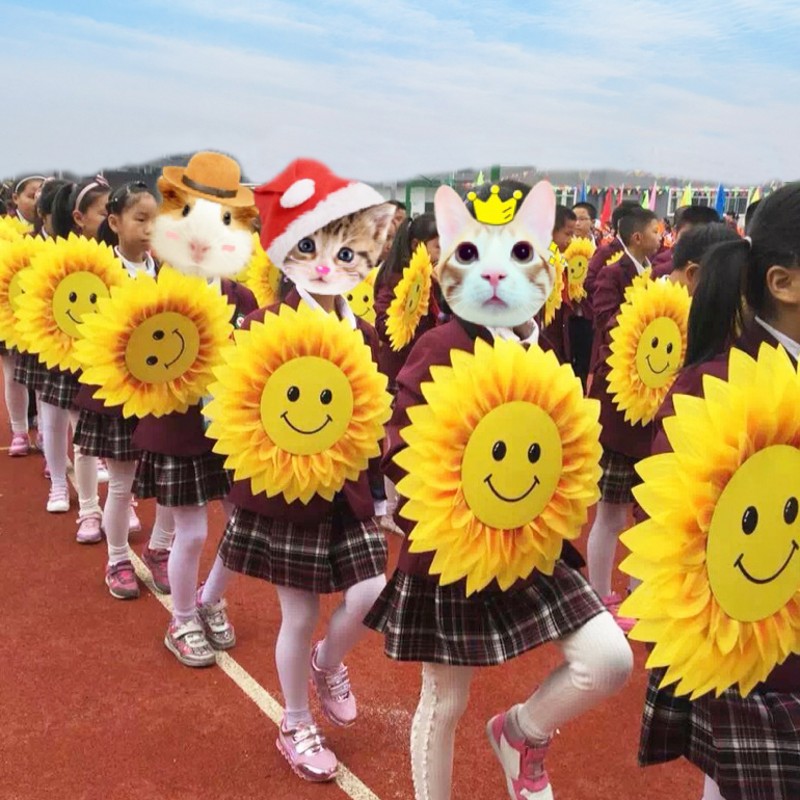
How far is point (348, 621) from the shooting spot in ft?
8.20

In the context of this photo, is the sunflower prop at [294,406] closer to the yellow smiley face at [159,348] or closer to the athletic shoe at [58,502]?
the yellow smiley face at [159,348]

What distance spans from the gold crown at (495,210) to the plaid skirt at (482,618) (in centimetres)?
82

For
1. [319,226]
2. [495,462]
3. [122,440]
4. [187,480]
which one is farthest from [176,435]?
[495,462]

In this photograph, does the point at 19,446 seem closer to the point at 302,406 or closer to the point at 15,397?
the point at 15,397

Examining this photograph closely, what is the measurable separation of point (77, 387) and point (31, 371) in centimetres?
54

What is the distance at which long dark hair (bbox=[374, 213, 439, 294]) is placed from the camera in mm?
4593

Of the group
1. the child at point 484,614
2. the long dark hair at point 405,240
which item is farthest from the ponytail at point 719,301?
the long dark hair at point 405,240

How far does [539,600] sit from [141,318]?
1714mm

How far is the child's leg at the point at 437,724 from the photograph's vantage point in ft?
6.53

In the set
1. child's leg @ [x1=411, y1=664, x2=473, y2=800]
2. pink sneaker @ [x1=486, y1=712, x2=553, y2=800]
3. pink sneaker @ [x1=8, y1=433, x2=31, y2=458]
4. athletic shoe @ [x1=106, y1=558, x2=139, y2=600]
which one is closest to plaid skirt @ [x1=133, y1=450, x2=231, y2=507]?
athletic shoe @ [x1=106, y1=558, x2=139, y2=600]

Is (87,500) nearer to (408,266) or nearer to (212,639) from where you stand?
(212,639)

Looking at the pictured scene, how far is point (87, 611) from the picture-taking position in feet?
12.0

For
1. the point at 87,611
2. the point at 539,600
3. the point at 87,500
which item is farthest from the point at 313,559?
the point at 87,500

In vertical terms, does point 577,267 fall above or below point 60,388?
above
